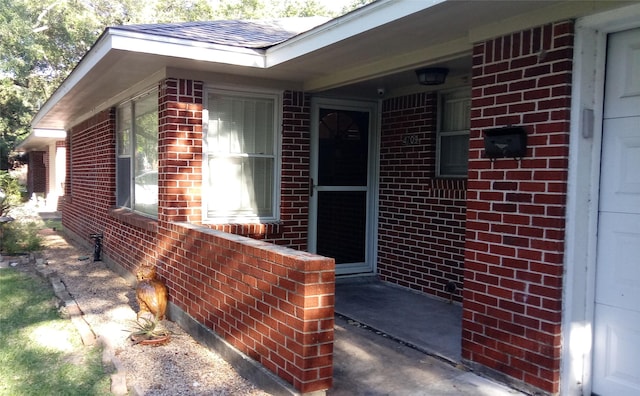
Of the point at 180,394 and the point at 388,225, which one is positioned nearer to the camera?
the point at 180,394

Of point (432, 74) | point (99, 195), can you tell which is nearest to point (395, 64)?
point (432, 74)

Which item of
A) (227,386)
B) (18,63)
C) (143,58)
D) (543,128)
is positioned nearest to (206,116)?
(143,58)

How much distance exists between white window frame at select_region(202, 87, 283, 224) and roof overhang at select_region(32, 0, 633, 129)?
150 millimetres

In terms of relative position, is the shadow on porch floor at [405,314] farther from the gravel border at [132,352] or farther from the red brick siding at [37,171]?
the red brick siding at [37,171]

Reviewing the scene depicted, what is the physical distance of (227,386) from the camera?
355 cm

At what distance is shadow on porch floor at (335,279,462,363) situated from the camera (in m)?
4.32

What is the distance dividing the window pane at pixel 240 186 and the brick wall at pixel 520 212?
113 inches

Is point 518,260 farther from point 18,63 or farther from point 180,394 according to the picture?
point 18,63

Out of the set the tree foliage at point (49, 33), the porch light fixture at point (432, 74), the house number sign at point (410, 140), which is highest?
the tree foliage at point (49, 33)

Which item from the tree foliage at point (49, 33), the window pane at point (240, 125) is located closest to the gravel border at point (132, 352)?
the window pane at point (240, 125)

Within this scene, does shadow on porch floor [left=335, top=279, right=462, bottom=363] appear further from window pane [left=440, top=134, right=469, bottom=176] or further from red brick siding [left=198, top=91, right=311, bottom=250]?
window pane [left=440, top=134, right=469, bottom=176]

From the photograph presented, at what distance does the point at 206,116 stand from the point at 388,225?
2626 mm

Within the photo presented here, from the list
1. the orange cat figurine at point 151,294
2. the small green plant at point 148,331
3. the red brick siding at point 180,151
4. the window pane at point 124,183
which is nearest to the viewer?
the small green plant at point 148,331

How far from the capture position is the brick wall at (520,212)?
310 centimetres
